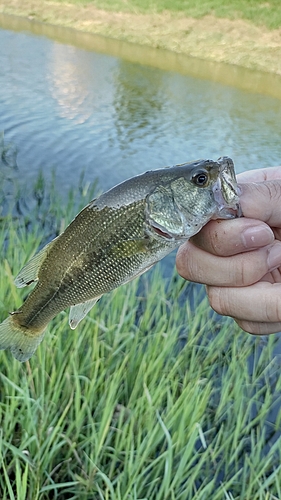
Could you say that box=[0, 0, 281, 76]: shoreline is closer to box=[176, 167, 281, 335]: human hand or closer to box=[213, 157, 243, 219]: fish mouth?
box=[176, 167, 281, 335]: human hand

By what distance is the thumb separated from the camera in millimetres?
1613

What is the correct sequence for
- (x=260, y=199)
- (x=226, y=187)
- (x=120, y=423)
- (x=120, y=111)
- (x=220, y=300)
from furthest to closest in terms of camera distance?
1. (x=120, y=111)
2. (x=120, y=423)
3. (x=220, y=300)
4. (x=260, y=199)
5. (x=226, y=187)

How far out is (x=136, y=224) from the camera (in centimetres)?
159

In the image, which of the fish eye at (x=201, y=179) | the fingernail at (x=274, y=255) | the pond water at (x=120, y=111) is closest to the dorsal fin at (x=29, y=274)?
the fish eye at (x=201, y=179)

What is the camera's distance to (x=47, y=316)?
171 centimetres

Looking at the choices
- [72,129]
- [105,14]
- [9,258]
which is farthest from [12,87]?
[105,14]

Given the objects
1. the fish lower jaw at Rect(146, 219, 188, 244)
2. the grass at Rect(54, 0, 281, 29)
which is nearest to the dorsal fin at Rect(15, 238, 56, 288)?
the fish lower jaw at Rect(146, 219, 188, 244)

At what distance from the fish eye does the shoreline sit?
18.6 meters

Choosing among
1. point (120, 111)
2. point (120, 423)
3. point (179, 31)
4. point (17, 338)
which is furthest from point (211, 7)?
point (17, 338)

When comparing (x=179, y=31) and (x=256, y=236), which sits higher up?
(x=179, y=31)

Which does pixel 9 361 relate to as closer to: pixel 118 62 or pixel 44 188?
pixel 44 188

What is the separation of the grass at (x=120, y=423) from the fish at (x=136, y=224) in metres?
→ 0.93

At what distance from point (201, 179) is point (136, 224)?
0.87 ft

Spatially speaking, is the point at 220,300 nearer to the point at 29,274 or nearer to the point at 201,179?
the point at 201,179
